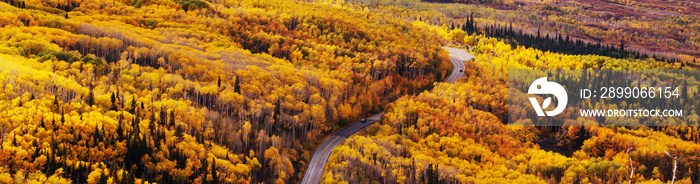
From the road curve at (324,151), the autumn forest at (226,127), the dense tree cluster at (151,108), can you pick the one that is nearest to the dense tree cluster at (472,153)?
the autumn forest at (226,127)

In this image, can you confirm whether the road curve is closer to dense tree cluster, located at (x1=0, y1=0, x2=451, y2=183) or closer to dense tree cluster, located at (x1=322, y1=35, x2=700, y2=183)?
dense tree cluster, located at (x1=0, y1=0, x2=451, y2=183)

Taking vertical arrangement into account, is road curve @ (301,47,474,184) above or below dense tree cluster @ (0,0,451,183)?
below

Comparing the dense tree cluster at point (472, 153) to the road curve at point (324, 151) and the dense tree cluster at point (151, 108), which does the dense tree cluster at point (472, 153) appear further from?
the dense tree cluster at point (151, 108)

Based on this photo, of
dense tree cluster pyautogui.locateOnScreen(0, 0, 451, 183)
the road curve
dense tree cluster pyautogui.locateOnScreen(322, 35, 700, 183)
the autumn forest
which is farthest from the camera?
dense tree cluster pyautogui.locateOnScreen(322, 35, 700, 183)

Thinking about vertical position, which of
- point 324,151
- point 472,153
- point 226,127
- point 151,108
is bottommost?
point 472,153

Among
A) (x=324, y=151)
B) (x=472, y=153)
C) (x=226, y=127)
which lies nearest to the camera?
(x=226, y=127)

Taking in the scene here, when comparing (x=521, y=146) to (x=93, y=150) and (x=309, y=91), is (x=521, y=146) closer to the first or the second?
(x=309, y=91)

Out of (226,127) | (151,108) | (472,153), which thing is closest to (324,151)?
(226,127)

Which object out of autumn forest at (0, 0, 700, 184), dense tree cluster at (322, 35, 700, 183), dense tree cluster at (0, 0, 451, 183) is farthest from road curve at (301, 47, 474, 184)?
dense tree cluster at (322, 35, 700, 183)

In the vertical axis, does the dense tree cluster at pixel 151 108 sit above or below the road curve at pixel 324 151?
above

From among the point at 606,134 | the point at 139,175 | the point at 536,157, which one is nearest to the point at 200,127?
the point at 139,175

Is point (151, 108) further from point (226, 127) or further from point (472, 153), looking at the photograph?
point (472, 153)
